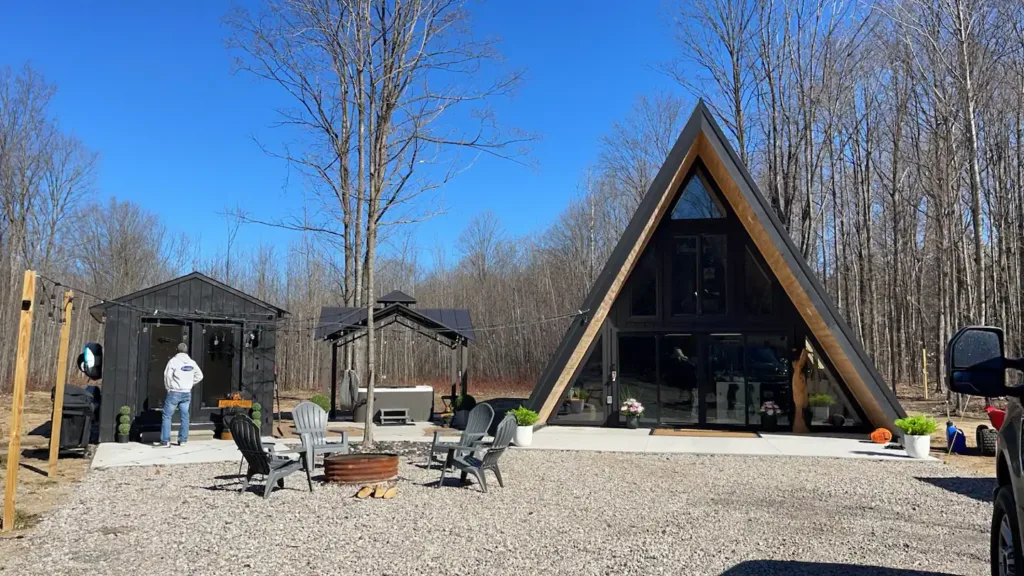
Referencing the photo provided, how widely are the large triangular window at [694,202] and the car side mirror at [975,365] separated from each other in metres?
11.3

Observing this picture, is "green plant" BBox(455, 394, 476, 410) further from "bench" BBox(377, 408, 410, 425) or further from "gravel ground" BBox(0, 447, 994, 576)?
"gravel ground" BBox(0, 447, 994, 576)

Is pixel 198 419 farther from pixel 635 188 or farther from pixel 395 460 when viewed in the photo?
pixel 635 188

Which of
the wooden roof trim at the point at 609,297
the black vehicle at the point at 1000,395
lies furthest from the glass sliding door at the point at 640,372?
the black vehicle at the point at 1000,395

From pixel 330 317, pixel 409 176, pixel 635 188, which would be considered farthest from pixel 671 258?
pixel 635 188

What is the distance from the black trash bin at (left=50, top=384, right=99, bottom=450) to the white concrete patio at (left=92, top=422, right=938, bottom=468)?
36 cm

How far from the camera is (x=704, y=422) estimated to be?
1355cm

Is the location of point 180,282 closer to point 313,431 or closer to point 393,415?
point 313,431

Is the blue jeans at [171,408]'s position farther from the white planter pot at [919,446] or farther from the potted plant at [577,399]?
the white planter pot at [919,446]

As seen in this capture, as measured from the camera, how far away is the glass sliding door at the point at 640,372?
13.7 meters

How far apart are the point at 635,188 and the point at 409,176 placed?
53.3 feet

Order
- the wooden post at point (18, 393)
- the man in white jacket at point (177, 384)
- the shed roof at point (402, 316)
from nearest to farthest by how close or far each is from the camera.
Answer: the wooden post at point (18, 393) → the man in white jacket at point (177, 384) → the shed roof at point (402, 316)

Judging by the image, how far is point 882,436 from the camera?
452 inches

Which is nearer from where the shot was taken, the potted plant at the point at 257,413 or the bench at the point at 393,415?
the potted plant at the point at 257,413

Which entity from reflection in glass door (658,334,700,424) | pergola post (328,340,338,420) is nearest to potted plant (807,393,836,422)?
reflection in glass door (658,334,700,424)
